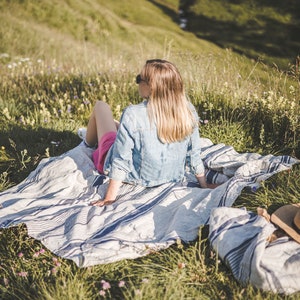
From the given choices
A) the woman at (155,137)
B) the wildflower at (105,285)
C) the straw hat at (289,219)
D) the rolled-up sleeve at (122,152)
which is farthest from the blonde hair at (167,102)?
the wildflower at (105,285)

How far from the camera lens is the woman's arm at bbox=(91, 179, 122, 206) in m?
3.99

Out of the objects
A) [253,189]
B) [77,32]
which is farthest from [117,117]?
[77,32]

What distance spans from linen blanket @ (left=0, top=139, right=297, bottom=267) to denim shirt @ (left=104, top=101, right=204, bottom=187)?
0.14m

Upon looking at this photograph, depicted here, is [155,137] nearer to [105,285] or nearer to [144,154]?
[144,154]

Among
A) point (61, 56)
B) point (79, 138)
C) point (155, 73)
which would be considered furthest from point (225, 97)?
point (61, 56)

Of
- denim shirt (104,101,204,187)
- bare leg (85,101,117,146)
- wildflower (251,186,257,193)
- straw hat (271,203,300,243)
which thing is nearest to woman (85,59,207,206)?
denim shirt (104,101,204,187)

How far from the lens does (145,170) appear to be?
13.5ft

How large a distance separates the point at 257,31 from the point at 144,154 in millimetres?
16798

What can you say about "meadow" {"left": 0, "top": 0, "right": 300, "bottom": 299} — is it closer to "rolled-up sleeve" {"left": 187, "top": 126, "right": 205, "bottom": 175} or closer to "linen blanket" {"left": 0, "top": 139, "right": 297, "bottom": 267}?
"linen blanket" {"left": 0, "top": 139, "right": 297, "bottom": 267}

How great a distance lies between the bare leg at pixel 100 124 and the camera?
4.67 metres

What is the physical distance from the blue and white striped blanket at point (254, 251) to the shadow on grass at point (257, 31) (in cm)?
1395

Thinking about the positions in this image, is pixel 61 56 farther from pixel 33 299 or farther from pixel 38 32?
pixel 33 299

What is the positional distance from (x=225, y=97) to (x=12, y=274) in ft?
13.0

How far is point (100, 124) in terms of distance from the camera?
4719mm
